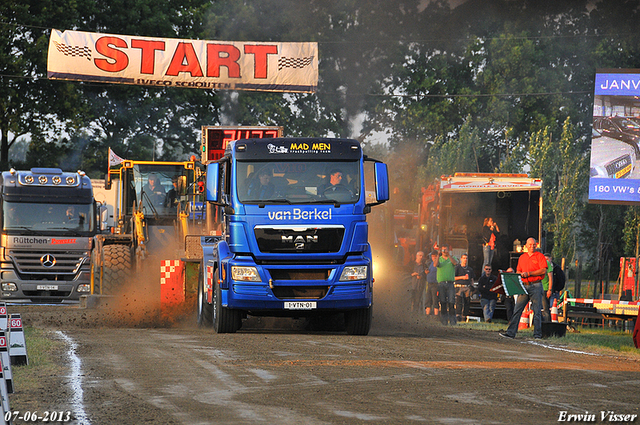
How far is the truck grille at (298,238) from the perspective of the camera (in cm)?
1485

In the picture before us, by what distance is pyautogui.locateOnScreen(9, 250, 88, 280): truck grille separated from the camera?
87.9 ft

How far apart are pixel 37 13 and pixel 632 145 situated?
2727 cm

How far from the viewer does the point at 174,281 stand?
19484 mm

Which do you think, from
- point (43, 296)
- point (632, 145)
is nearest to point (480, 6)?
point (632, 145)

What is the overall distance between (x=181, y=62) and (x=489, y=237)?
1085 cm

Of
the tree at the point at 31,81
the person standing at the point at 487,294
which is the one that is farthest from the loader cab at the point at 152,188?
the tree at the point at 31,81

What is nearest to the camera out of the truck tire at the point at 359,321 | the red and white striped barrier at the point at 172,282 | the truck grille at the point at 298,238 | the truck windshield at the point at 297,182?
the truck grille at the point at 298,238

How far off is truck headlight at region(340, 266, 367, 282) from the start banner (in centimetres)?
1511

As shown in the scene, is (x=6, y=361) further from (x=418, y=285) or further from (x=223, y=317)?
(x=418, y=285)

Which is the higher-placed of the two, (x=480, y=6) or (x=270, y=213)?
(x=480, y=6)

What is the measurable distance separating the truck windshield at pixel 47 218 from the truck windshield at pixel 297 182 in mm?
13185

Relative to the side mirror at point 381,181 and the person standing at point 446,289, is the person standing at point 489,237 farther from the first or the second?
the side mirror at point 381,181

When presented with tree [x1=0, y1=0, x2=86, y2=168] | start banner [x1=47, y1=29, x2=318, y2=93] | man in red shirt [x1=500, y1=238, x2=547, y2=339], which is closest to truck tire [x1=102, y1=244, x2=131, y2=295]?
start banner [x1=47, y1=29, x2=318, y2=93]

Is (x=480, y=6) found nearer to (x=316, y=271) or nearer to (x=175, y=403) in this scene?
(x=316, y=271)
